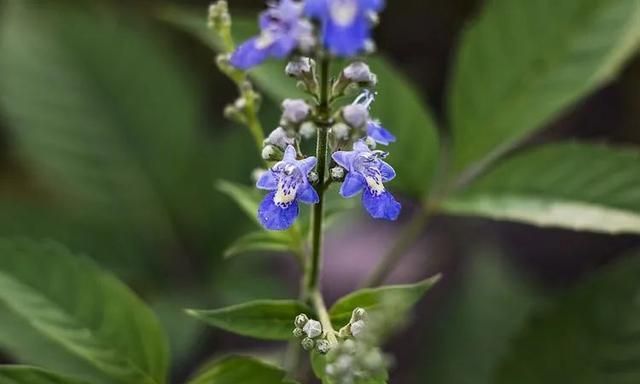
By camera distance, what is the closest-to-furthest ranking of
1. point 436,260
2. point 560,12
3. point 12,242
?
point 12,242
point 560,12
point 436,260

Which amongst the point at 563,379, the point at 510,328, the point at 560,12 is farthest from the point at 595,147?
the point at 510,328

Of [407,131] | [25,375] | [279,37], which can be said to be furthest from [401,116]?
[25,375]

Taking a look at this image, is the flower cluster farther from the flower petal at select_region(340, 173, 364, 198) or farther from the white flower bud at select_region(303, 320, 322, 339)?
the white flower bud at select_region(303, 320, 322, 339)

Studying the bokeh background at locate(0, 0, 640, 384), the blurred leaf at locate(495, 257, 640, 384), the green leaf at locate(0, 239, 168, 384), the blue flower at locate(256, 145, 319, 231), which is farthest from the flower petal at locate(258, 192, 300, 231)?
the bokeh background at locate(0, 0, 640, 384)

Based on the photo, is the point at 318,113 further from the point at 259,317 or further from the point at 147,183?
the point at 147,183

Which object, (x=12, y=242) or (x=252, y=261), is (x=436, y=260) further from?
(x=12, y=242)

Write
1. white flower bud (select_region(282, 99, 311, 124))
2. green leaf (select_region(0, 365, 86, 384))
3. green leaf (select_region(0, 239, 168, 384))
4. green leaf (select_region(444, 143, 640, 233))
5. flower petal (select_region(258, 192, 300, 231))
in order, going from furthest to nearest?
green leaf (select_region(444, 143, 640, 233)) → green leaf (select_region(0, 239, 168, 384)) → green leaf (select_region(0, 365, 86, 384)) → flower petal (select_region(258, 192, 300, 231)) → white flower bud (select_region(282, 99, 311, 124))

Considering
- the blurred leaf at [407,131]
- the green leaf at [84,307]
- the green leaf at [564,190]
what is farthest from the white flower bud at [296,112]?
the blurred leaf at [407,131]
